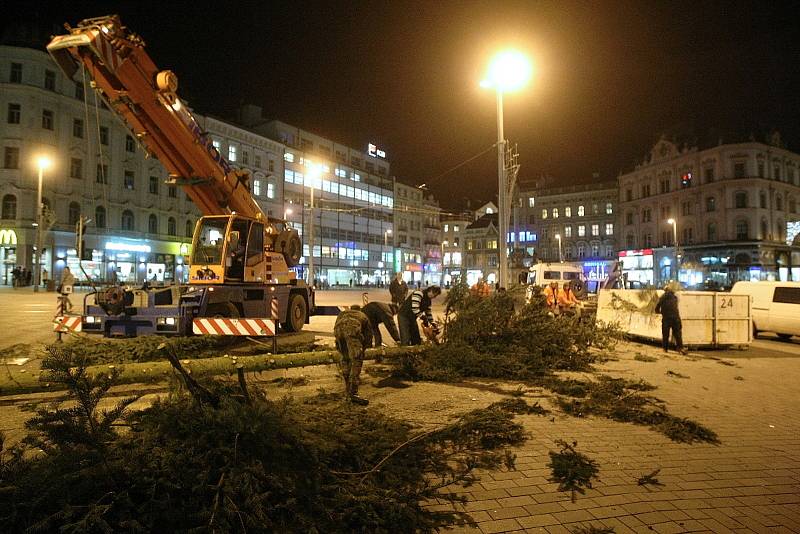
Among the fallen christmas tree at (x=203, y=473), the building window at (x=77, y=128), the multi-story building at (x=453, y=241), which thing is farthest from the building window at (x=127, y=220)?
the multi-story building at (x=453, y=241)

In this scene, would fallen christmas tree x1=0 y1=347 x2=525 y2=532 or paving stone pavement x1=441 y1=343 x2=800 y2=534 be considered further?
paving stone pavement x1=441 y1=343 x2=800 y2=534

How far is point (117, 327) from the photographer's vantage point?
32.8 ft

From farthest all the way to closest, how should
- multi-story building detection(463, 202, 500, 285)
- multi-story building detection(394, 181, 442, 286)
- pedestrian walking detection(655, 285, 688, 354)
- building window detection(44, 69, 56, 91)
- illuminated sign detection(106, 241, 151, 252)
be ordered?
1. multi-story building detection(463, 202, 500, 285)
2. multi-story building detection(394, 181, 442, 286)
3. illuminated sign detection(106, 241, 151, 252)
4. building window detection(44, 69, 56, 91)
5. pedestrian walking detection(655, 285, 688, 354)

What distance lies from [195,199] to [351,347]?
774 centimetres

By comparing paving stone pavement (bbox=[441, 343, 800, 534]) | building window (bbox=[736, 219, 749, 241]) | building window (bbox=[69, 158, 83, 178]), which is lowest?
paving stone pavement (bbox=[441, 343, 800, 534])

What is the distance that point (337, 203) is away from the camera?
6831 centimetres

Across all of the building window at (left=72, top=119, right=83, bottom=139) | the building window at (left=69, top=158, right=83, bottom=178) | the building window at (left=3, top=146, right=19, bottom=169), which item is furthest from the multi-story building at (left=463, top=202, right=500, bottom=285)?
the building window at (left=3, top=146, right=19, bottom=169)

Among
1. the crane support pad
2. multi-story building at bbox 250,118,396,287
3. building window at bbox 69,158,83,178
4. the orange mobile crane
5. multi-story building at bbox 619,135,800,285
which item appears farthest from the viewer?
multi-story building at bbox 250,118,396,287

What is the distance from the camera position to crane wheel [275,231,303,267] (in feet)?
41.8

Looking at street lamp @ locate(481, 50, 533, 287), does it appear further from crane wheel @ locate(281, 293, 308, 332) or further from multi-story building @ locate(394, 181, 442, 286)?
multi-story building @ locate(394, 181, 442, 286)

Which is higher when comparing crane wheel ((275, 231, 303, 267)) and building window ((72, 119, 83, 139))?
building window ((72, 119, 83, 139))

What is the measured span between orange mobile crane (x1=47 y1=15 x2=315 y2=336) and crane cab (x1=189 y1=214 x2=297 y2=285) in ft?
0.08

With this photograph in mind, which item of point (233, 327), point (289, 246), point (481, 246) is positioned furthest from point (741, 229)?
point (233, 327)

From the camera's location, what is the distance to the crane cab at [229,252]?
35.2ft
